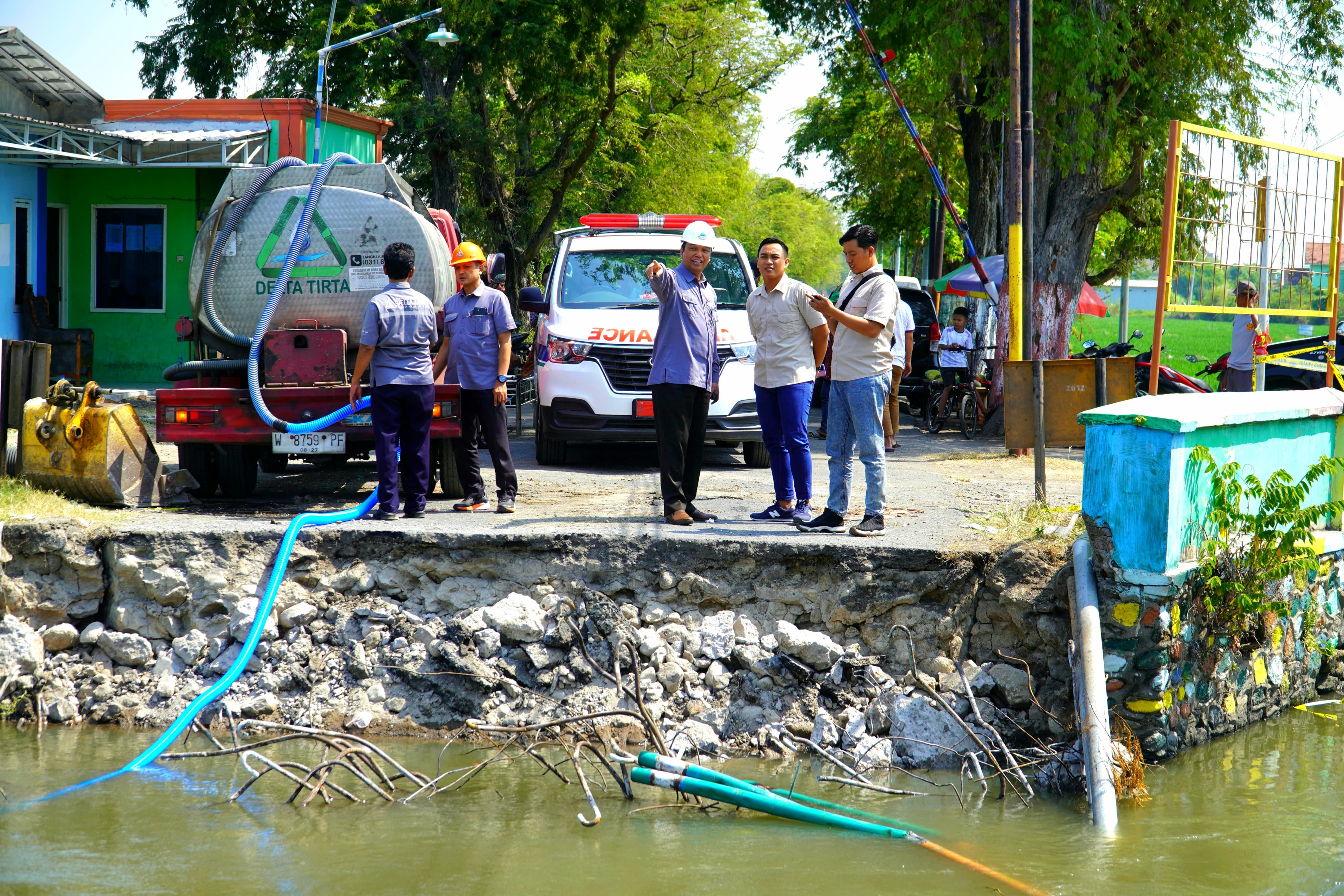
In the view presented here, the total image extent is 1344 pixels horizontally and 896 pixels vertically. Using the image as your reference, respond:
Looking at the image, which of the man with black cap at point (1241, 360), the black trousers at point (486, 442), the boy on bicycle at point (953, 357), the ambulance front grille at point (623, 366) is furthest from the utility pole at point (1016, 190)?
the boy on bicycle at point (953, 357)

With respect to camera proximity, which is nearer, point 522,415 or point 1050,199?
point 1050,199

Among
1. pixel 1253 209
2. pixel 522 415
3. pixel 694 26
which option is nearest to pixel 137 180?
pixel 522 415

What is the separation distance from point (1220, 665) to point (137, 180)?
54.8ft

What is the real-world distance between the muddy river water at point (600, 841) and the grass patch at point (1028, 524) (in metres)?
1.35

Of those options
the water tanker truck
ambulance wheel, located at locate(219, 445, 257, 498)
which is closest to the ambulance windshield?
the water tanker truck

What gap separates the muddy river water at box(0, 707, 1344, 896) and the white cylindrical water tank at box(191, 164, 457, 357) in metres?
3.30

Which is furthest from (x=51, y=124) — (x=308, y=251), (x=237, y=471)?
(x=237, y=471)

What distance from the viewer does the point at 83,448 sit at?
7250 mm

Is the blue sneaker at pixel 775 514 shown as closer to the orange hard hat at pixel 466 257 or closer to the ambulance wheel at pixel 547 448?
the orange hard hat at pixel 466 257

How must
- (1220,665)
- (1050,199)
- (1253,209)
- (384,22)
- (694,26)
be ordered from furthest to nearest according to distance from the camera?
(694,26) < (384,22) < (1050,199) < (1253,209) < (1220,665)

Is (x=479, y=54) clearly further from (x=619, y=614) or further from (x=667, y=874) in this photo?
(x=667, y=874)

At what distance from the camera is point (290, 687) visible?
6250 mm

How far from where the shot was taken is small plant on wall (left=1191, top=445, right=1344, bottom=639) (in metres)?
5.88

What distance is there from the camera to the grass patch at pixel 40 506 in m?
6.74
